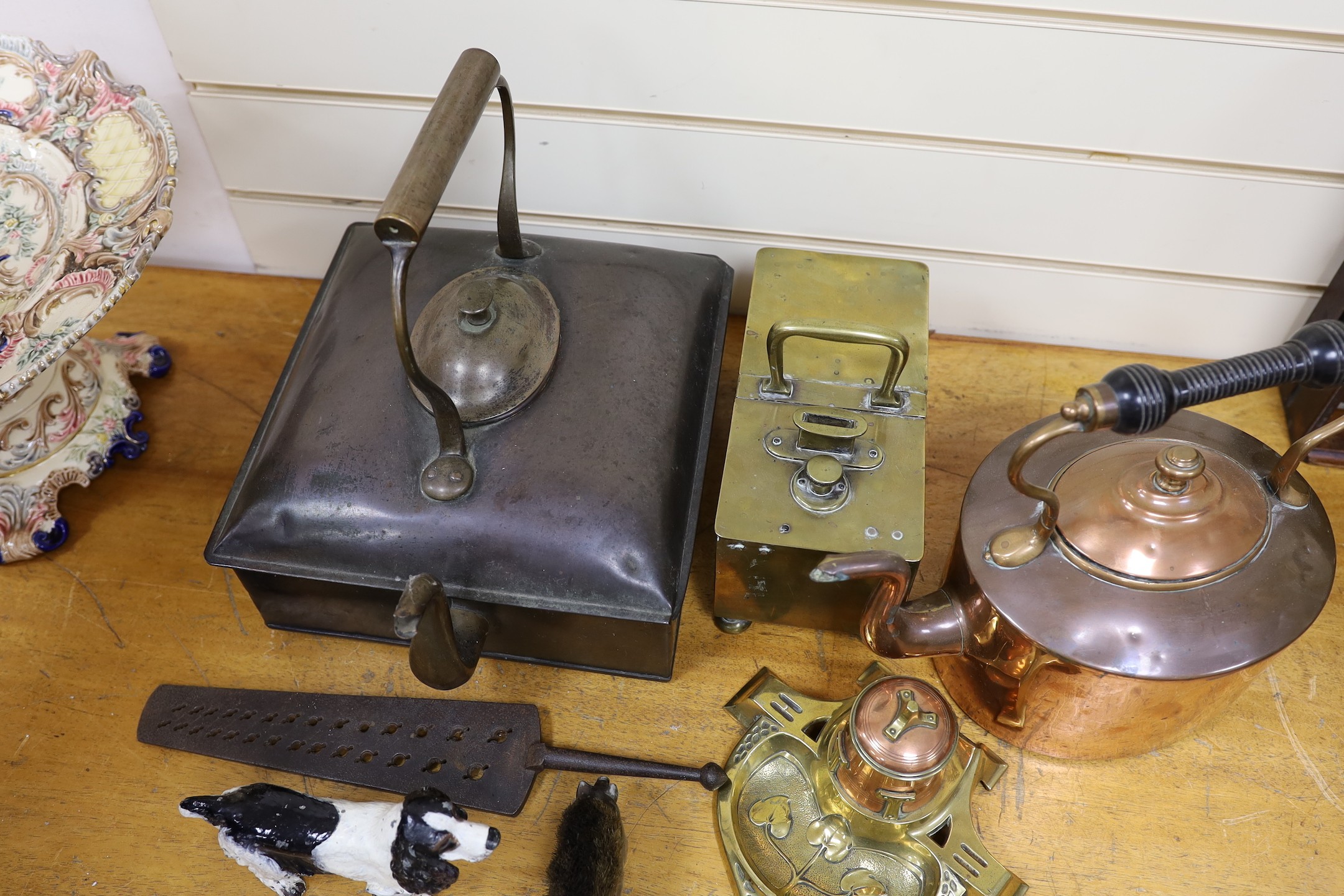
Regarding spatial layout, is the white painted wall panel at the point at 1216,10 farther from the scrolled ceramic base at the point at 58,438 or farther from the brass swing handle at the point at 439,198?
the scrolled ceramic base at the point at 58,438

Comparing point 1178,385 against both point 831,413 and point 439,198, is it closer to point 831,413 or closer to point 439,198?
point 831,413

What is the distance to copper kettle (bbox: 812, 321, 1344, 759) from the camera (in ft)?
2.21

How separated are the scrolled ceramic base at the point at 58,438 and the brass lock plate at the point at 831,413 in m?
0.63

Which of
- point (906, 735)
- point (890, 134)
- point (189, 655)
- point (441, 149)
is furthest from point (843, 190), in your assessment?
point (189, 655)

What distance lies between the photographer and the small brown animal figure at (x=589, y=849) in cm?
70

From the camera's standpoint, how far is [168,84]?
1.05 metres

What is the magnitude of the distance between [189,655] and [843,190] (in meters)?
0.78

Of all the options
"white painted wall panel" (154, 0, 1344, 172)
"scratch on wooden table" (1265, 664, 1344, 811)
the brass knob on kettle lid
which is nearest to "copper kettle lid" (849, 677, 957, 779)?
the brass knob on kettle lid

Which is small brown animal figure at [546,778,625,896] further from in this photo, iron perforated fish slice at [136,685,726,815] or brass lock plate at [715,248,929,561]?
brass lock plate at [715,248,929,561]

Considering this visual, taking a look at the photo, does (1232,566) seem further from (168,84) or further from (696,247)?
(168,84)

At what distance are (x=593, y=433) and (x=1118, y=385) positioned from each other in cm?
40

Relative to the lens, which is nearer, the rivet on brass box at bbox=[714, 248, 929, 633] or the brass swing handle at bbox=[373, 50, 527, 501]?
the brass swing handle at bbox=[373, 50, 527, 501]

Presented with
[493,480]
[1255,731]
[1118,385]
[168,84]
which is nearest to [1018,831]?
[1255,731]

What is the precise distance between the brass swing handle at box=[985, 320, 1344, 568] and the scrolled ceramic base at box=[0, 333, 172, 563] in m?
0.85
